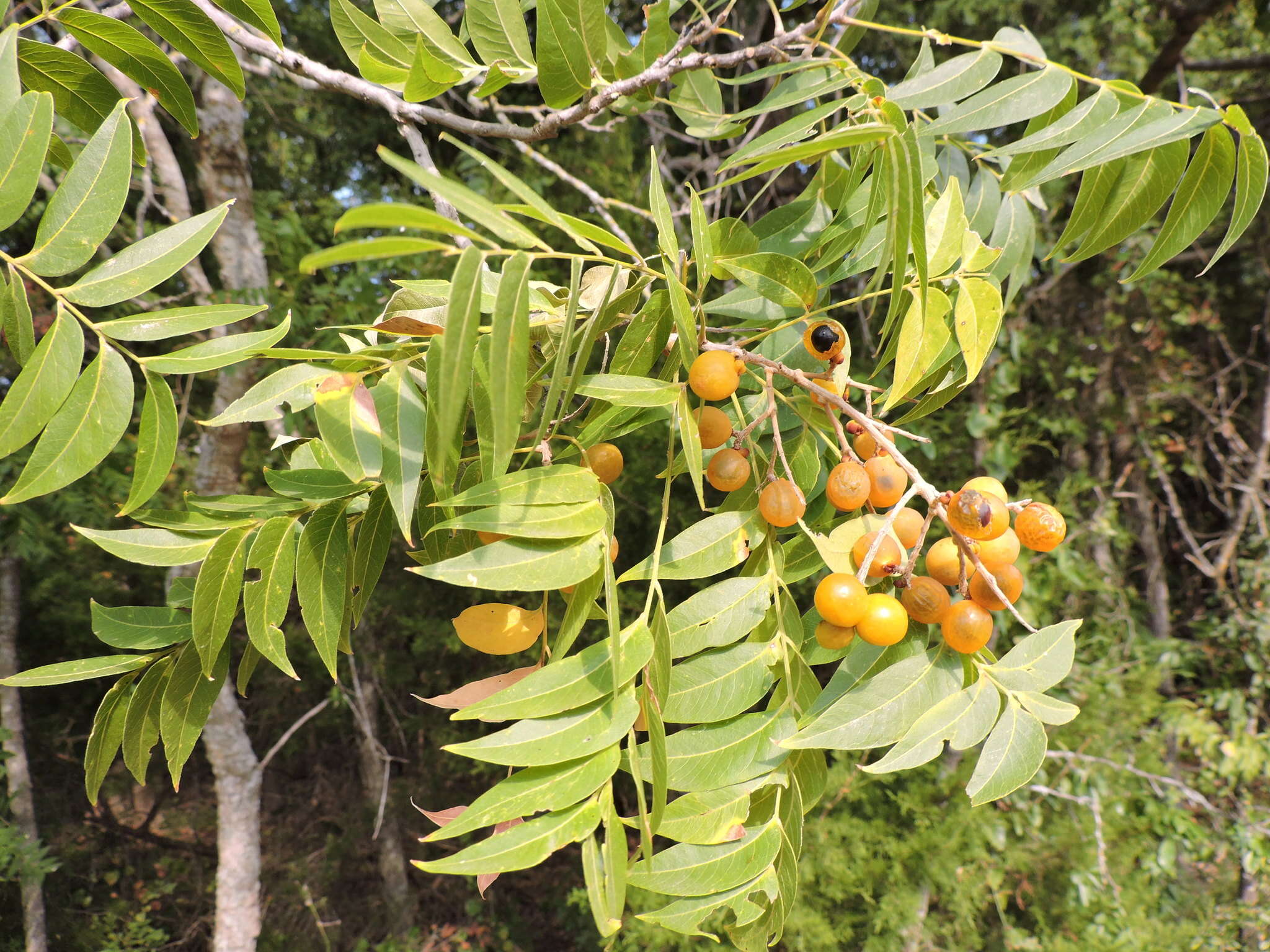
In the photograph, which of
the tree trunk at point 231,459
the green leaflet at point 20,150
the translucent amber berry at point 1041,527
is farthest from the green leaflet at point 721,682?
the tree trunk at point 231,459

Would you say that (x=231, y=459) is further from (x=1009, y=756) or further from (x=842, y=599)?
(x=1009, y=756)

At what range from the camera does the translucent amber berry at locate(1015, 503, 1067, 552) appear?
0.54 meters

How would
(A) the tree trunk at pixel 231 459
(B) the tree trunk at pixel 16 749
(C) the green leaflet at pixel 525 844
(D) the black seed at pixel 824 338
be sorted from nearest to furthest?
(C) the green leaflet at pixel 525 844 < (D) the black seed at pixel 824 338 < (A) the tree trunk at pixel 231 459 < (B) the tree trunk at pixel 16 749

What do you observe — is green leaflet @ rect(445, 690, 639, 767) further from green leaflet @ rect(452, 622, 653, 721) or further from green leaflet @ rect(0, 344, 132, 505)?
green leaflet @ rect(0, 344, 132, 505)

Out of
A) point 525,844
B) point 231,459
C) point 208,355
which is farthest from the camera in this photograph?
point 231,459

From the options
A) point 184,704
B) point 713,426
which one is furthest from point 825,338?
point 184,704

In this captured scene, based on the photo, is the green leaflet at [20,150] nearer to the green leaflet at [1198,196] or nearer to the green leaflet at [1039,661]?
the green leaflet at [1039,661]

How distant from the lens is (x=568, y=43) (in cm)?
57

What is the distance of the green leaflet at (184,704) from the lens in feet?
1.91

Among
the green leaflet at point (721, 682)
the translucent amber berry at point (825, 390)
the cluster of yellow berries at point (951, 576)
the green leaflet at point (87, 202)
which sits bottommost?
the green leaflet at point (721, 682)

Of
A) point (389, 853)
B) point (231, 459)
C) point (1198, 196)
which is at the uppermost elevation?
point (1198, 196)

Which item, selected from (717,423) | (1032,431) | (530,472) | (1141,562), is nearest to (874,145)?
(717,423)

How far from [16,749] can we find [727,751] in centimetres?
308

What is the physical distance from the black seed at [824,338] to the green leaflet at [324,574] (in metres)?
0.43
